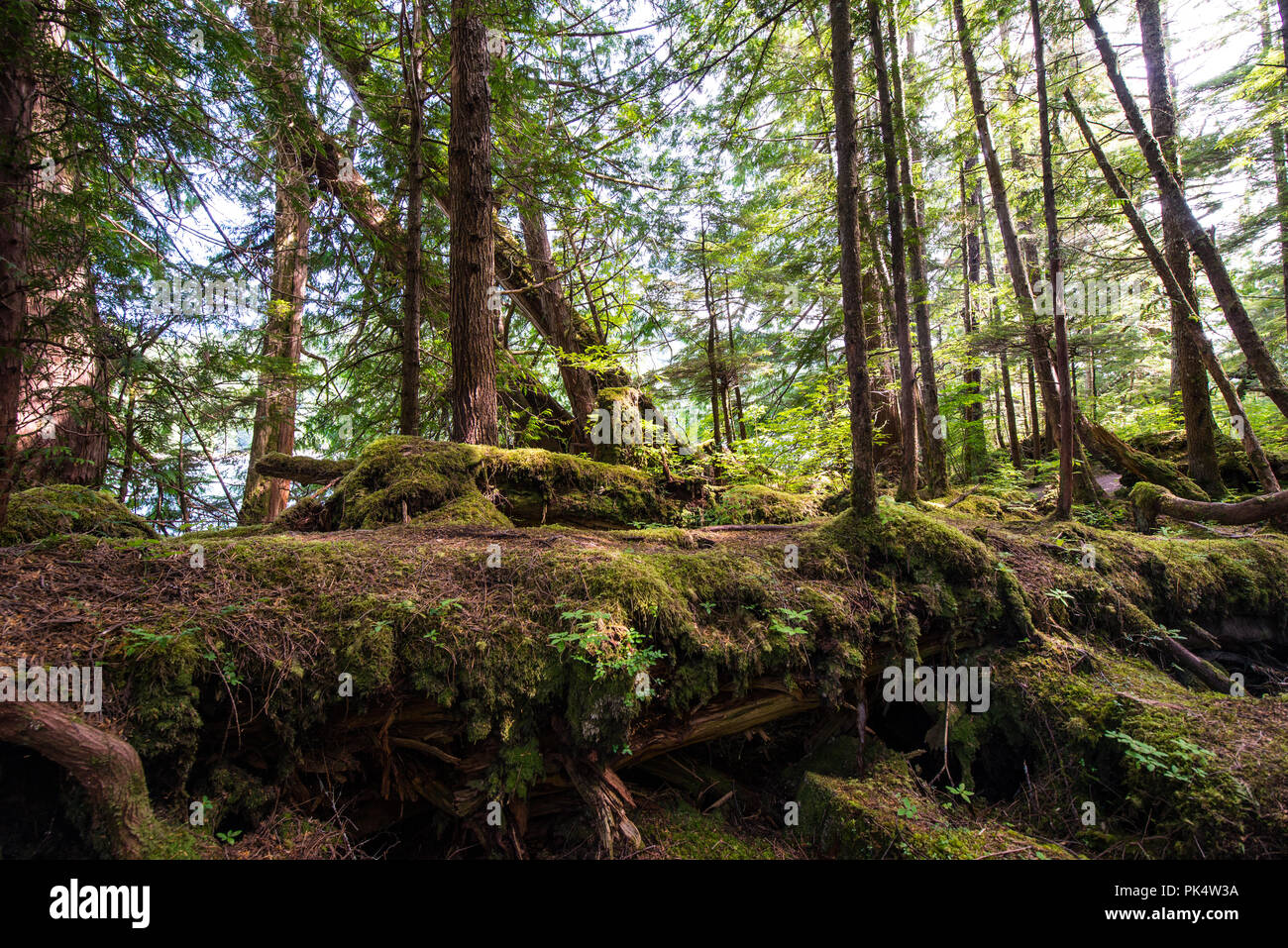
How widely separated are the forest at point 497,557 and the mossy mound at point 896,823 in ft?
0.07

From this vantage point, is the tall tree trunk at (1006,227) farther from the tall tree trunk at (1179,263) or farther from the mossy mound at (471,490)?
the mossy mound at (471,490)

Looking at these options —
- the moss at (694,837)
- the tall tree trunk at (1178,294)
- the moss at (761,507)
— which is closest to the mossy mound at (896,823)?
the moss at (694,837)

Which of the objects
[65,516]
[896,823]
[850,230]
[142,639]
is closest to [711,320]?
[850,230]

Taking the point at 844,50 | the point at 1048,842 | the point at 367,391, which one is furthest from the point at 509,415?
the point at 1048,842

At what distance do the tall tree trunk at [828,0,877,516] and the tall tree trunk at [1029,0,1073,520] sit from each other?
3055 mm

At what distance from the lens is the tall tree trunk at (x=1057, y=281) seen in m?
5.43

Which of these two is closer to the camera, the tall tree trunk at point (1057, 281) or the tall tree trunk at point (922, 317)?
the tall tree trunk at point (1057, 281)

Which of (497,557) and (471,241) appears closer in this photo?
(497,557)

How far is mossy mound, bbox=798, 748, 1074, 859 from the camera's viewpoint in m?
2.75

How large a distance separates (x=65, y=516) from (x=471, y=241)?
14.2ft

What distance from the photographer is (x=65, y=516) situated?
3309 millimetres

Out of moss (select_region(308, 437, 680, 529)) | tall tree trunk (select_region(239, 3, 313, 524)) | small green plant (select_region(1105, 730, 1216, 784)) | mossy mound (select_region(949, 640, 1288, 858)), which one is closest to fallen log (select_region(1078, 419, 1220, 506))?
mossy mound (select_region(949, 640, 1288, 858))

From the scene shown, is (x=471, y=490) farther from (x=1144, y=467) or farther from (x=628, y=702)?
(x=1144, y=467)

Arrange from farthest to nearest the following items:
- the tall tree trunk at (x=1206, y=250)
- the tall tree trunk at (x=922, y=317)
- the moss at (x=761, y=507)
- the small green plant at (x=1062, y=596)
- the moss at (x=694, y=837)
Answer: the tall tree trunk at (x=922, y=317) < the moss at (x=761, y=507) < the tall tree trunk at (x=1206, y=250) < the small green plant at (x=1062, y=596) < the moss at (x=694, y=837)
